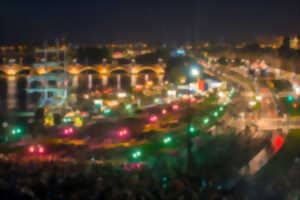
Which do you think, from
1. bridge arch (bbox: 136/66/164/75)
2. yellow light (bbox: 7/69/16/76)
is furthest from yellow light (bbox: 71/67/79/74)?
bridge arch (bbox: 136/66/164/75)

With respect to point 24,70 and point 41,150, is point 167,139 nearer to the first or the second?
point 41,150

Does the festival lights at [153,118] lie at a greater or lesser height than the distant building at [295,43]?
lesser

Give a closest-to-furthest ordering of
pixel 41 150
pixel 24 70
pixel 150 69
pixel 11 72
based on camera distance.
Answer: pixel 41 150, pixel 11 72, pixel 24 70, pixel 150 69

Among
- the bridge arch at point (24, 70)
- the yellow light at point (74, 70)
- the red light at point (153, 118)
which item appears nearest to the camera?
the red light at point (153, 118)

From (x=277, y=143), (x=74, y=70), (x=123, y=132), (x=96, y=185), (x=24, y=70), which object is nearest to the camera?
(x=96, y=185)

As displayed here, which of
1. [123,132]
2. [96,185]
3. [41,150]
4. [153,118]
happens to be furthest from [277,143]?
[153,118]

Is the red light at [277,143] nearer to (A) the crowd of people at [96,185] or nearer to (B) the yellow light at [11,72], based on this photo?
(A) the crowd of people at [96,185]

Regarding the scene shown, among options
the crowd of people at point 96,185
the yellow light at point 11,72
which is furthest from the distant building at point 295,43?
the yellow light at point 11,72

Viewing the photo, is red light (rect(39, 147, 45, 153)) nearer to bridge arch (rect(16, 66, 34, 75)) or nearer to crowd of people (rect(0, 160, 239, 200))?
crowd of people (rect(0, 160, 239, 200))
